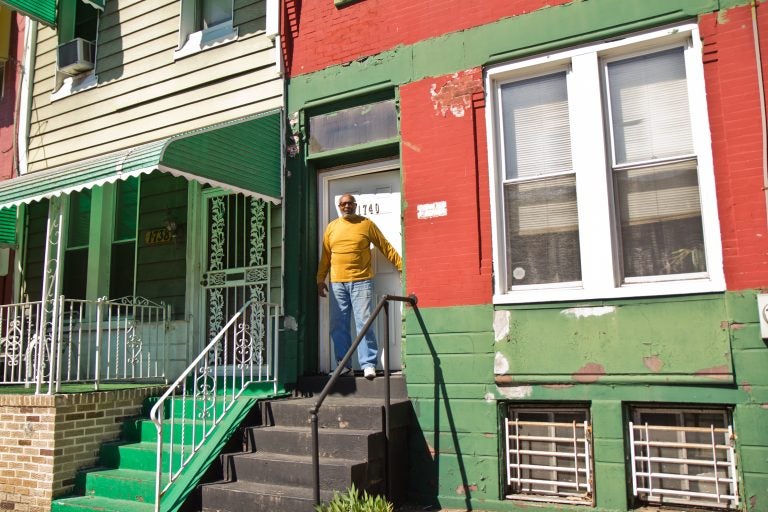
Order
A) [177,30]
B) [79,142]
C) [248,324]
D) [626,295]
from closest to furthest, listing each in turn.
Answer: [626,295]
[248,324]
[177,30]
[79,142]

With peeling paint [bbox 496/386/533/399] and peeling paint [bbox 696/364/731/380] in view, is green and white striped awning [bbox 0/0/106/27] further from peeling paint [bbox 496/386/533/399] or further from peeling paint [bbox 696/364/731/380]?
peeling paint [bbox 696/364/731/380]

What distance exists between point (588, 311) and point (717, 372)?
103cm

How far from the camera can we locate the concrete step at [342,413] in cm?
567

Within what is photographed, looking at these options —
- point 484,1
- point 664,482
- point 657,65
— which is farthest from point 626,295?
point 484,1

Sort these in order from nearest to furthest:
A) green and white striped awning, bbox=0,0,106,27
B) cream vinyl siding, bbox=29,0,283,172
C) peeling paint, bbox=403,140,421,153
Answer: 1. peeling paint, bbox=403,140,421,153
2. cream vinyl siding, bbox=29,0,283,172
3. green and white striped awning, bbox=0,0,106,27

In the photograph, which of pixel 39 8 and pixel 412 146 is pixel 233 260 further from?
pixel 39 8

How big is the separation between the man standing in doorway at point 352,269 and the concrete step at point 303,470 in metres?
1.24

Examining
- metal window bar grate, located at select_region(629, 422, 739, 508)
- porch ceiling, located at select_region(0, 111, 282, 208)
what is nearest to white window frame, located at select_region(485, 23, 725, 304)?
metal window bar grate, located at select_region(629, 422, 739, 508)

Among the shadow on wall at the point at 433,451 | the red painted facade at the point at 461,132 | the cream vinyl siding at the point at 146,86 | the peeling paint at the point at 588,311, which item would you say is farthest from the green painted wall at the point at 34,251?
the peeling paint at the point at 588,311

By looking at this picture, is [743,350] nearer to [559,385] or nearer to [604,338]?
[604,338]

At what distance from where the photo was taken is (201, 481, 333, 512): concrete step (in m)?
5.02

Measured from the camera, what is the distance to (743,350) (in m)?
4.81

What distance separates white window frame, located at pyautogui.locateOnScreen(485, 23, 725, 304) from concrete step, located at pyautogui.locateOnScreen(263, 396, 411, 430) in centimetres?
136

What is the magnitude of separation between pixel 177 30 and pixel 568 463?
7.04 meters
